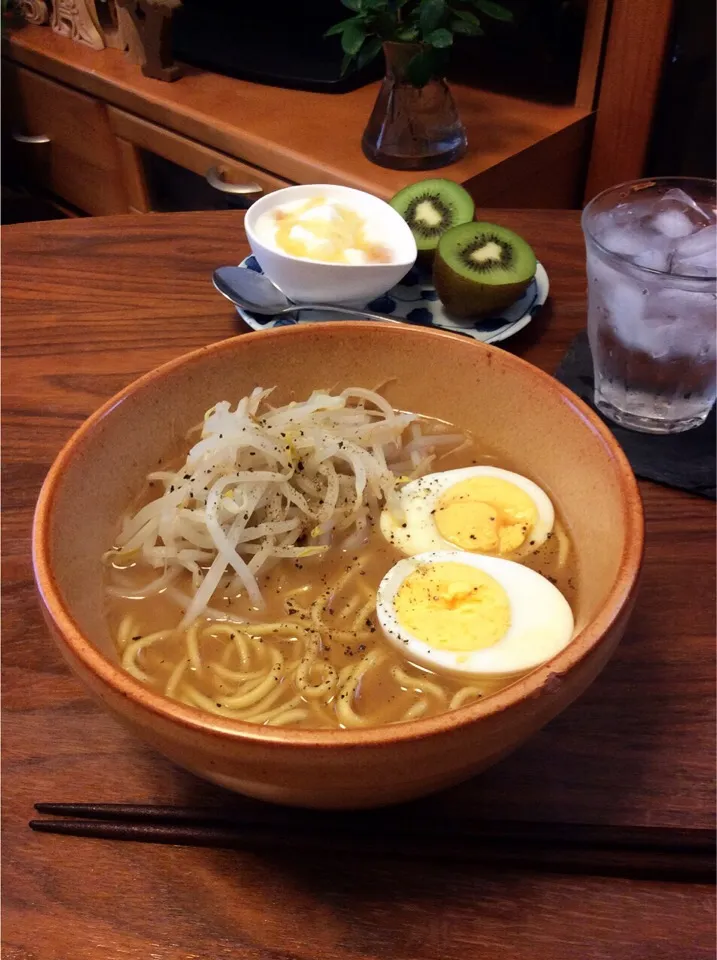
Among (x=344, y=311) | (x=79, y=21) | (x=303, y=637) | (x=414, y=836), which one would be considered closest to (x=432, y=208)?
(x=344, y=311)

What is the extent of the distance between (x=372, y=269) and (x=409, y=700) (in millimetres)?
856

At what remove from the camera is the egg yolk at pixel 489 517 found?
1.01 metres

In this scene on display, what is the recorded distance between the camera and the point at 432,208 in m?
1.70

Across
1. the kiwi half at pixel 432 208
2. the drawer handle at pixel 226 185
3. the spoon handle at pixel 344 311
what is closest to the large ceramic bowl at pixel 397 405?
the spoon handle at pixel 344 311

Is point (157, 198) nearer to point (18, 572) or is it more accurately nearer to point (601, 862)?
point (18, 572)

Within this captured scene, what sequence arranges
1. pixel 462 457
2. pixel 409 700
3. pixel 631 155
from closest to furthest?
pixel 409 700
pixel 462 457
pixel 631 155

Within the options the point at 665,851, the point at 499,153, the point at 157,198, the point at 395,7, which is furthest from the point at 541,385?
the point at 157,198

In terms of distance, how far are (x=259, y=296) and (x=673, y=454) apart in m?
0.78

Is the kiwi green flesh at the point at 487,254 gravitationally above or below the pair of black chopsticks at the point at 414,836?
above

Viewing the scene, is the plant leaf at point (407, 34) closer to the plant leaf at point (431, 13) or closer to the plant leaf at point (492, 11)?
the plant leaf at point (431, 13)

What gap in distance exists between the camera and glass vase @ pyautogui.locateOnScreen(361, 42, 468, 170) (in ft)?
6.40

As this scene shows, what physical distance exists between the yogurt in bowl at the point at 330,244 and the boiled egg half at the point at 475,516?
0.55m

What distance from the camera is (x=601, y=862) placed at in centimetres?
70

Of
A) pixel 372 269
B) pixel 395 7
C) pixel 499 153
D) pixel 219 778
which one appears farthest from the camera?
Result: pixel 499 153
